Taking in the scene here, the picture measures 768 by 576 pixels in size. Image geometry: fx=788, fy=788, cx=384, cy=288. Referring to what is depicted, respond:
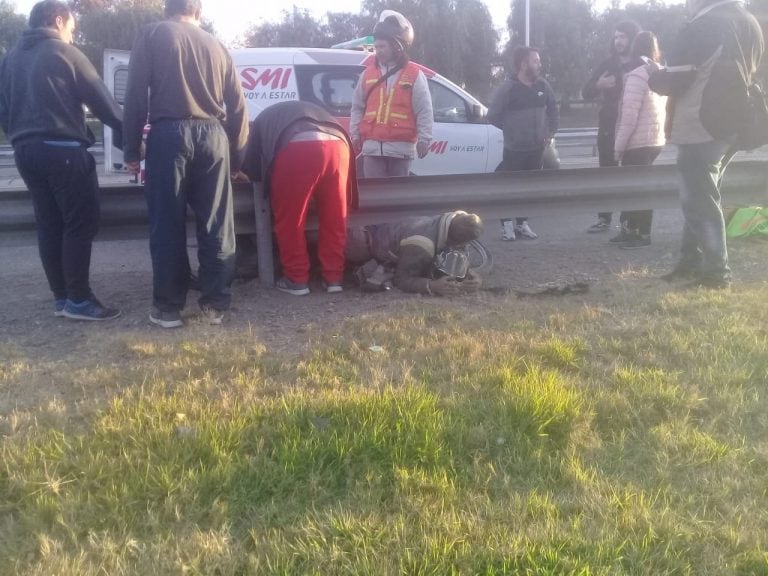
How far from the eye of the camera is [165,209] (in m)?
4.82

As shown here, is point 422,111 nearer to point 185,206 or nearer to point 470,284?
point 470,284

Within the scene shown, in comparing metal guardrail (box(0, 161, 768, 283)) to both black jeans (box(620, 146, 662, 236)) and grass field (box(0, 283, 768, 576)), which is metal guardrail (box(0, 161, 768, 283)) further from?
grass field (box(0, 283, 768, 576))

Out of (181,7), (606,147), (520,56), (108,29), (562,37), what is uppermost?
(108,29)

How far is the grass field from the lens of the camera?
249cm

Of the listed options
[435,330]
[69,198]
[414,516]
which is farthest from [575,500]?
[69,198]

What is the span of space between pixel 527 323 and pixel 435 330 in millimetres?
559

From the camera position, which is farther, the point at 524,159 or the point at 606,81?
the point at 524,159

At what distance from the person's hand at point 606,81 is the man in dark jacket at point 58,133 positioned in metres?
4.71

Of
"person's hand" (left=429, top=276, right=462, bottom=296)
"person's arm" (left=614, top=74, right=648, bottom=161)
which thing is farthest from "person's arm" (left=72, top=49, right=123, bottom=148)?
A: "person's arm" (left=614, top=74, right=648, bottom=161)

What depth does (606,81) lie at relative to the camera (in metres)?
7.67

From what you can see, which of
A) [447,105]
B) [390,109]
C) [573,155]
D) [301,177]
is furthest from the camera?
[573,155]

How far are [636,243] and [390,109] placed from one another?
262 cm

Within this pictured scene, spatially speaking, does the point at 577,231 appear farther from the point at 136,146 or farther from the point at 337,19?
the point at 337,19

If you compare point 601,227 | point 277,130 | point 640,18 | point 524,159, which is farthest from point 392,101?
point 640,18
